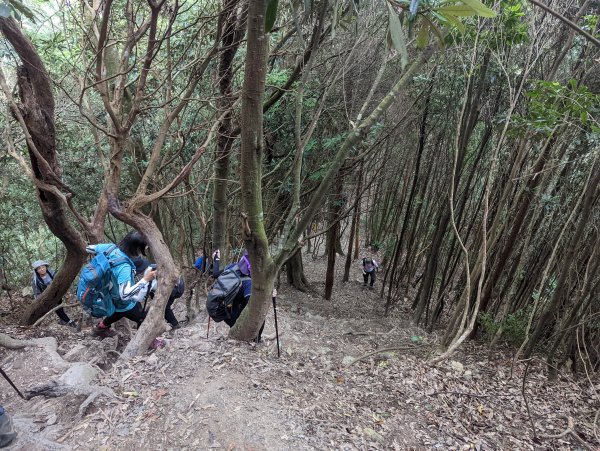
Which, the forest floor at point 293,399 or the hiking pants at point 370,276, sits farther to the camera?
the hiking pants at point 370,276

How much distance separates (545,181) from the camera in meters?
5.20

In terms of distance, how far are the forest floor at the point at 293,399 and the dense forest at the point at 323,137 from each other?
32 cm

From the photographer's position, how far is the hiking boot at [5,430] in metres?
2.61

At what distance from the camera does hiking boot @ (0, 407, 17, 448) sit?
2611mm

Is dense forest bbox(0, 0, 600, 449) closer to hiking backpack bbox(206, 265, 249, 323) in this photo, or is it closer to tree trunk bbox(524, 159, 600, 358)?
tree trunk bbox(524, 159, 600, 358)

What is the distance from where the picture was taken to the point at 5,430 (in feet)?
8.63

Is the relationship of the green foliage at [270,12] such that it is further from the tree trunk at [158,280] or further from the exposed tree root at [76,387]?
the tree trunk at [158,280]

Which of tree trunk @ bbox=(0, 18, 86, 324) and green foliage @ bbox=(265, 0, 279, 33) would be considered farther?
tree trunk @ bbox=(0, 18, 86, 324)

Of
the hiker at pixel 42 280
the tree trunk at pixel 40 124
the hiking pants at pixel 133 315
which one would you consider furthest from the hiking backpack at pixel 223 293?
the hiker at pixel 42 280

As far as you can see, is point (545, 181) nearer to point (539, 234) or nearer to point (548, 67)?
point (539, 234)

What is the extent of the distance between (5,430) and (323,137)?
595 centimetres

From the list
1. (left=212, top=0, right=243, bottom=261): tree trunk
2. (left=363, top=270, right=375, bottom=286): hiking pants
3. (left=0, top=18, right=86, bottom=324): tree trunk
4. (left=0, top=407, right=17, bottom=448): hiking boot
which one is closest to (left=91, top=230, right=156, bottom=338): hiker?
(left=0, top=18, right=86, bottom=324): tree trunk

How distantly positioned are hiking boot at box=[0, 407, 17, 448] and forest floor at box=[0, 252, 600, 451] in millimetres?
75

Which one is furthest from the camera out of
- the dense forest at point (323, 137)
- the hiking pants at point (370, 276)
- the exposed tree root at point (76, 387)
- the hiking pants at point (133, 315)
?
the hiking pants at point (370, 276)
